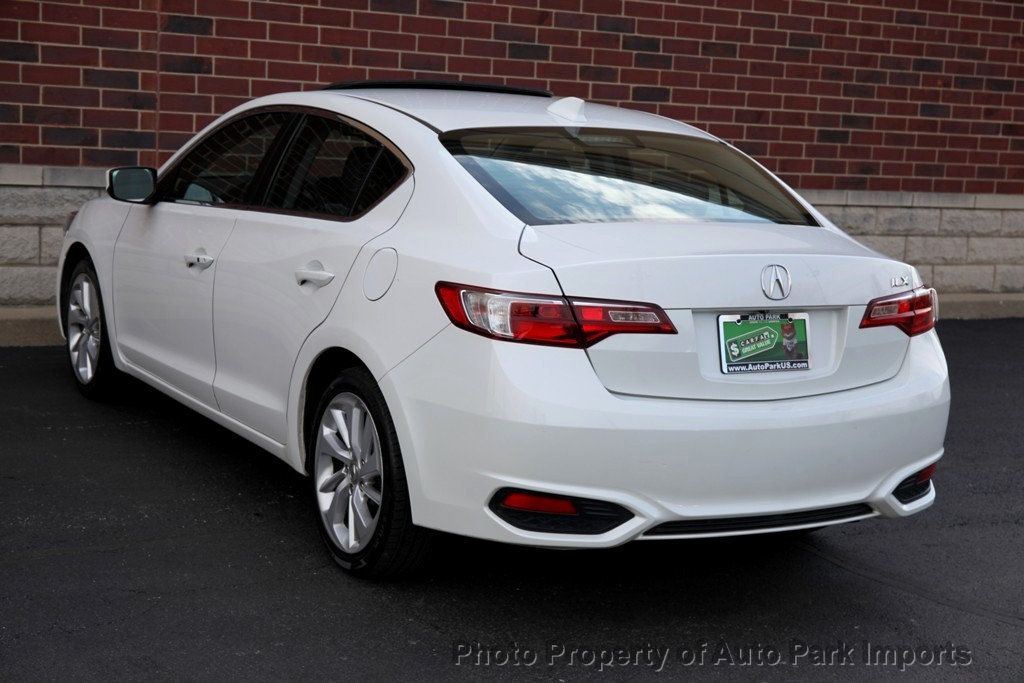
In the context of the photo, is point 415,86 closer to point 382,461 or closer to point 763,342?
point 382,461

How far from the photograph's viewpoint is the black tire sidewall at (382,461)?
3889mm

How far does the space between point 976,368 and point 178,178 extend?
5.73 m

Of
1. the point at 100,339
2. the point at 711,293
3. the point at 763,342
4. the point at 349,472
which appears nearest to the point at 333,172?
the point at 349,472

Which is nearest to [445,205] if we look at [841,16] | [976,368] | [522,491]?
[522,491]

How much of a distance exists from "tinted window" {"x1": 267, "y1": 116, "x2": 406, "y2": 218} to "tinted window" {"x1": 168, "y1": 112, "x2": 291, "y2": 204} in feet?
0.95

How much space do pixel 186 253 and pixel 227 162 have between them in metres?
0.46

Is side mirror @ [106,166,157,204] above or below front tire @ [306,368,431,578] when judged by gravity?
above

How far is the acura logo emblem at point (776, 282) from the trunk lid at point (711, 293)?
0.6 inches

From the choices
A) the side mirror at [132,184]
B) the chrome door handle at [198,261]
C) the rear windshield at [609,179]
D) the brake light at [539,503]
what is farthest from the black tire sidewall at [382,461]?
the side mirror at [132,184]

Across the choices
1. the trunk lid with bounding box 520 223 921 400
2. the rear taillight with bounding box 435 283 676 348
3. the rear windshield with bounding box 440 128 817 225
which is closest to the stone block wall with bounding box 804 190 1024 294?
the rear windshield with bounding box 440 128 817 225

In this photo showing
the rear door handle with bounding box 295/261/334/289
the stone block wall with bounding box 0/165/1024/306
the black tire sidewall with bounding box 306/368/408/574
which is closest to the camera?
the black tire sidewall with bounding box 306/368/408/574

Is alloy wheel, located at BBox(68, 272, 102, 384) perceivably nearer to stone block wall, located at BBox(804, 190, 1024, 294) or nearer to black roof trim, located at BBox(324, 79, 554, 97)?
black roof trim, located at BBox(324, 79, 554, 97)

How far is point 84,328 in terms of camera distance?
6.63 meters

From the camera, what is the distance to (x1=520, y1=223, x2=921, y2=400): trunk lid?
11.7ft
